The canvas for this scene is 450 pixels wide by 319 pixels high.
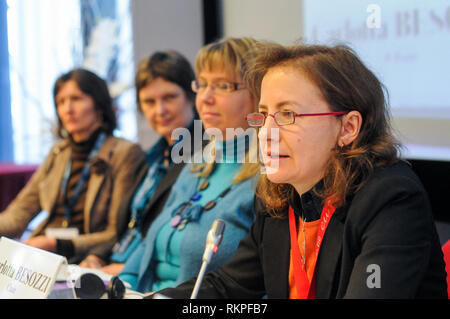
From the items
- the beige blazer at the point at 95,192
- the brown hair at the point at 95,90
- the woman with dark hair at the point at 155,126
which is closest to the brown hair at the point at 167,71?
the woman with dark hair at the point at 155,126

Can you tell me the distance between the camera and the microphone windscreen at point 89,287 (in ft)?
5.44

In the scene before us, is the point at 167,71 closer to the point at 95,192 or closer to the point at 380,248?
the point at 95,192

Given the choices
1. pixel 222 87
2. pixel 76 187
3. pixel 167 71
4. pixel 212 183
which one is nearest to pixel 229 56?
pixel 222 87

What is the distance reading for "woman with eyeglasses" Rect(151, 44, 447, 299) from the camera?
1.24 metres

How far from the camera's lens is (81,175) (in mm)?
3197

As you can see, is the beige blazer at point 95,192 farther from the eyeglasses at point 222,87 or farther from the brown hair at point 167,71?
the eyeglasses at point 222,87

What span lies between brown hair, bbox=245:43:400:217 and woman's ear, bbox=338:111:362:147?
0.05 feet

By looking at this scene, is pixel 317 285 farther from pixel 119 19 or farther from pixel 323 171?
pixel 119 19

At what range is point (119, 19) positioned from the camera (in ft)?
18.2

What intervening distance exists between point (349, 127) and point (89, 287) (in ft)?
2.91

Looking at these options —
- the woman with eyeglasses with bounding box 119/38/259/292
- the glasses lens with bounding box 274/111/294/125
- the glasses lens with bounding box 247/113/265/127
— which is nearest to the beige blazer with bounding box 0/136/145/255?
the woman with eyeglasses with bounding box 119/38/259/292
